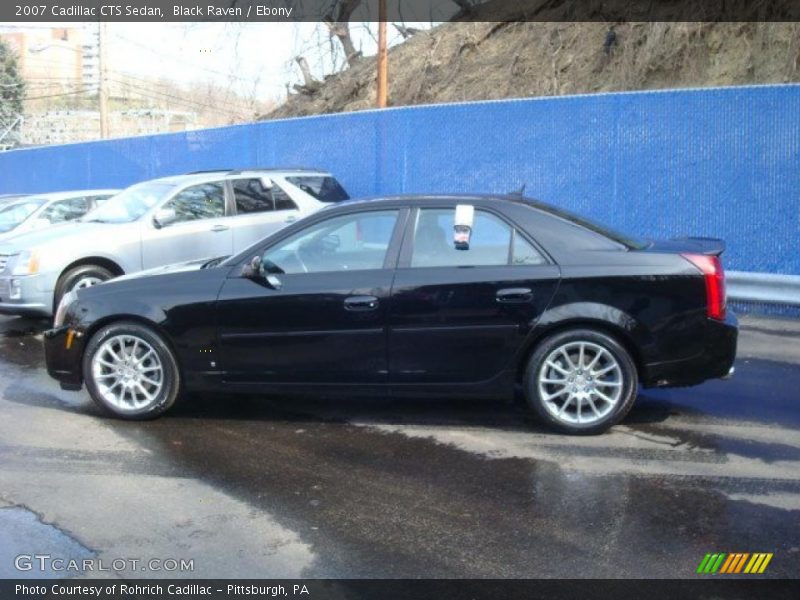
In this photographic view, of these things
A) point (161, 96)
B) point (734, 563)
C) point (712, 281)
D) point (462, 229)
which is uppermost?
point (161, 96)

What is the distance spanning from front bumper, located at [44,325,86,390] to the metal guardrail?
667cm

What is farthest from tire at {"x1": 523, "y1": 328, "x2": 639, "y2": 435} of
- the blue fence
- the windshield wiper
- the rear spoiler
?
the blue fence

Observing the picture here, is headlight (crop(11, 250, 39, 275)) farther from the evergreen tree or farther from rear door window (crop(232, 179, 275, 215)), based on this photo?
the evergreen tree

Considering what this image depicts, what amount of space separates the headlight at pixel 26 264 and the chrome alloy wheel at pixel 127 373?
144 inches

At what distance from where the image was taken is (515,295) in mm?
5719

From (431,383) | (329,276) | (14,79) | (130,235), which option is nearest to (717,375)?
(431,383)

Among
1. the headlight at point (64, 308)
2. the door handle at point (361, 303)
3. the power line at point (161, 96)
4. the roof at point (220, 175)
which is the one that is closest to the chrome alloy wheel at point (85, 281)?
the roof at point (220, 175)

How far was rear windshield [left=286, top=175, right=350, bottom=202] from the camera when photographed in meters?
11.1

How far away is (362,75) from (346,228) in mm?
17118

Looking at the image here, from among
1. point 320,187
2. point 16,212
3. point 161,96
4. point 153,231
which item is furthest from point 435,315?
point 161,96

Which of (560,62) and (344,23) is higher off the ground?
(344,23)

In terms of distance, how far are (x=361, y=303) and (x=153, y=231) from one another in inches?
196

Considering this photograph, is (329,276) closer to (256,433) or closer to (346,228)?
(346,228)

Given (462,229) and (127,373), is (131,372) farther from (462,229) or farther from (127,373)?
(462,229)
